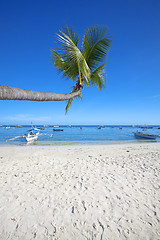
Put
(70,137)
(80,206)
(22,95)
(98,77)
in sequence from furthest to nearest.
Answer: (70,137) → (98,77) → (80,206) → (22,95)

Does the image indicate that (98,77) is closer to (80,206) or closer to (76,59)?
(76,59)

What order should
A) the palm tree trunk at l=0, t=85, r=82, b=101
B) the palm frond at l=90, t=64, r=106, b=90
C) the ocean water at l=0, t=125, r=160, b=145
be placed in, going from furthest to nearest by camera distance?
the ocean water at l=0, t=125, r=160, b=145, the palm frond at l=90, t=64, r=106, b=90, the palm tree trunk at l=0, t=85, r=82, b=101

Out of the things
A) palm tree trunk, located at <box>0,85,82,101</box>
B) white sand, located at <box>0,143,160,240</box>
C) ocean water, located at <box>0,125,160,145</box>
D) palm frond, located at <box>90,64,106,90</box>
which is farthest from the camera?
ocean water, located at <box>0,125,160,145</box>

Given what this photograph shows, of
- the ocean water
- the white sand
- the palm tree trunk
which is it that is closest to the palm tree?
the palm tree trunk

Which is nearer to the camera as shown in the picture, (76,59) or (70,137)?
(76,59)

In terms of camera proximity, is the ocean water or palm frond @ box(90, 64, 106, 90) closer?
palm frond @ box(90, 64, 106, 90)

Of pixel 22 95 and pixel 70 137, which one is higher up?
pixel 22 95

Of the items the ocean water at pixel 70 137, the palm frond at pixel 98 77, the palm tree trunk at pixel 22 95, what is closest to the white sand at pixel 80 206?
the palm tree trunk at pixel 22 95

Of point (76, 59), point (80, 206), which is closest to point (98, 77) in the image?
point (76, 59)

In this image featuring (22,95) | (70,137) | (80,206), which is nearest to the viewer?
(22,95)

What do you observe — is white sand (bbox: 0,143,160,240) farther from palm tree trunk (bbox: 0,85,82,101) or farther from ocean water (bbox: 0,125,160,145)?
ocean water (bbox: 0,125,160,145)

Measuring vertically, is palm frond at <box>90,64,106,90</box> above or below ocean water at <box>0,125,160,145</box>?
above

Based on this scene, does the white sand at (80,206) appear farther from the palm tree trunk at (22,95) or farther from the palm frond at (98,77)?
the palm frond at (98,77)

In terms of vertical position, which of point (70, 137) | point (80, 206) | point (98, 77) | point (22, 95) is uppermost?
point (98, 77)
